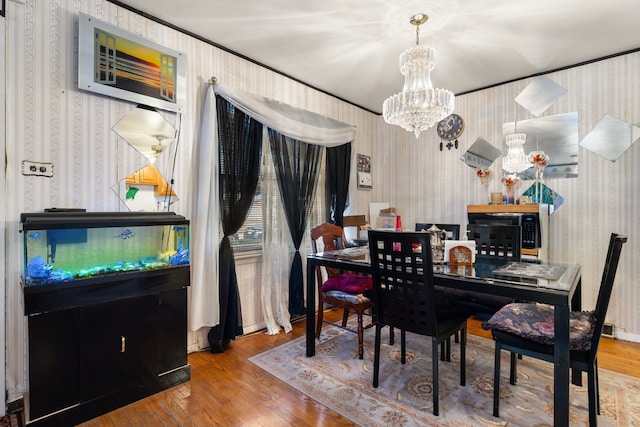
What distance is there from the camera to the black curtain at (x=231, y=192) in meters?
2.76

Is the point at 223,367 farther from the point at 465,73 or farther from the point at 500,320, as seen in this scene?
the point at 465,73

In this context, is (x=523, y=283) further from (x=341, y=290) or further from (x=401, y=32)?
(x=401, y=32)

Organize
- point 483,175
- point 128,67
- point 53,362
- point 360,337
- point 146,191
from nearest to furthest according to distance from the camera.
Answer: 1. point 53,362
2. point 128,67
3. point 146,191
4. point 360,337
5. point 483,175

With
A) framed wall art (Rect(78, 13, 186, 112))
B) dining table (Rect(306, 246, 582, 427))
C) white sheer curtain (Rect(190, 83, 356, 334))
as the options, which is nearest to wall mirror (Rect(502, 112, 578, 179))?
dining table (Rect(306, 246, 582, 427))

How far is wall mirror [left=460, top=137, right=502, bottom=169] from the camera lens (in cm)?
377

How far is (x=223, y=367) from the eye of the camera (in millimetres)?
2441

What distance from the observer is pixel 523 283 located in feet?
5.53

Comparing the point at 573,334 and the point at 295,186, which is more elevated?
the point at 295,186

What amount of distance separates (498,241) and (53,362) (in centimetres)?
306

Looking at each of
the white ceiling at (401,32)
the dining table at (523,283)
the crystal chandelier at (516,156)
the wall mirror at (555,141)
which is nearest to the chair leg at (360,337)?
the dining table at (523,283)

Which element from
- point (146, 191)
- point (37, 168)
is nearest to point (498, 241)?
point (146, 191)

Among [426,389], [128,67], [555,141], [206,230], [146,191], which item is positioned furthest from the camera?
[555,141]

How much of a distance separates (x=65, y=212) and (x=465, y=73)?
376 centimetres

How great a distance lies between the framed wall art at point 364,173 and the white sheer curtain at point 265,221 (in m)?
0.66
